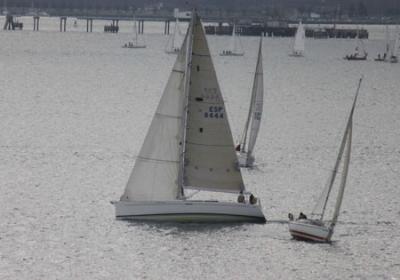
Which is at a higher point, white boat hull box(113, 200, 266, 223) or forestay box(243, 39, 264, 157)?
forestay box(243, 39, 264, 157)

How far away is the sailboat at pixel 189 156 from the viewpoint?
187ft

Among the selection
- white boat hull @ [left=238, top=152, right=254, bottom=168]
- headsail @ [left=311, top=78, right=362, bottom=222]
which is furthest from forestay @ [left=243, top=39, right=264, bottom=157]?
headsail @ [left=311, top=78, right=362, bottom=222]

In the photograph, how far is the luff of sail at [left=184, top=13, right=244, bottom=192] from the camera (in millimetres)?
56938

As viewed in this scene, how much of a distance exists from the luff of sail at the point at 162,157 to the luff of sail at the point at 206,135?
0.51 meters

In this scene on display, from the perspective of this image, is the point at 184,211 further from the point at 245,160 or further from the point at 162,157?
the point at 245,160

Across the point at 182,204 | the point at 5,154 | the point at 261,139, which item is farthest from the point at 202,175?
the point at 261,139

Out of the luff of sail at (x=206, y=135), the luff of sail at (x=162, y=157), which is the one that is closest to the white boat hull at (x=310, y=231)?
Result: the luff of sail at (x=206, y=135)

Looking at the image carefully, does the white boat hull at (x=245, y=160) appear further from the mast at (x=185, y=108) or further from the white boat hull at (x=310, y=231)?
the white boat hull at (x=310, y=231)

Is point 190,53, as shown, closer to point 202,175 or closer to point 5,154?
point 202,175

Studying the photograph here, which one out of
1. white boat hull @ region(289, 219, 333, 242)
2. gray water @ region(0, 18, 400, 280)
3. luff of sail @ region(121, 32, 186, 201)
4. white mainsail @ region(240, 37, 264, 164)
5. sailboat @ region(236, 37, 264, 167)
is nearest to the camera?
gray water @ region(0, 18, 400, 280)

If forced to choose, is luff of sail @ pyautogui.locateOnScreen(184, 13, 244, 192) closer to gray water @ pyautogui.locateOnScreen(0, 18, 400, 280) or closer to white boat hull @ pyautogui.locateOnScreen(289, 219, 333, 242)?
gray water @ pyautogui.locateOnScreen(0, 18, 400, 280)

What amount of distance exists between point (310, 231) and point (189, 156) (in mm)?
6206

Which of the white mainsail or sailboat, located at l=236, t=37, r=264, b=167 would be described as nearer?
sailboat, located at l=236, t=37, r=264, b=167

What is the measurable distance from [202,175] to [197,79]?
4.25 metres
